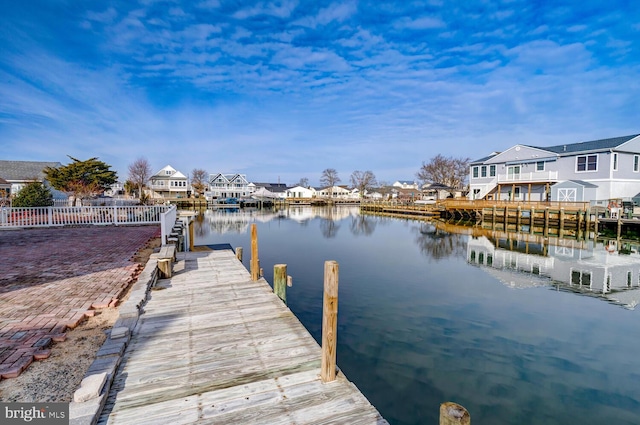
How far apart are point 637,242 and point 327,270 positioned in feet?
92.8

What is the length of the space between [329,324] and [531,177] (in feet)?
127

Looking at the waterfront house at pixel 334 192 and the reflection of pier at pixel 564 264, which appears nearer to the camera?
the reflection of pier at pixel 564 264

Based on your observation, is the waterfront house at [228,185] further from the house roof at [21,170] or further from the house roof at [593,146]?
the house roof at [593,146]

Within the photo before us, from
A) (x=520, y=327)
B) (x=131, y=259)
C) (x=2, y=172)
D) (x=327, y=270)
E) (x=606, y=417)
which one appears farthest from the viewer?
(x=2, y=172)

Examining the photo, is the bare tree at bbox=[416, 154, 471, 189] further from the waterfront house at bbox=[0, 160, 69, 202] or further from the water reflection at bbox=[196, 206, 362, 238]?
the waterfront house at bbox=[0, 160, 69, 202]

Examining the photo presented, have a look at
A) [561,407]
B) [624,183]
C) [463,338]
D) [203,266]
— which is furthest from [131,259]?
[624,183]

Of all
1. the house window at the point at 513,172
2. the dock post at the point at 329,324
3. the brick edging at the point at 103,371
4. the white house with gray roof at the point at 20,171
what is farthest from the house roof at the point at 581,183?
the white house with gray roof at the point at 20,171

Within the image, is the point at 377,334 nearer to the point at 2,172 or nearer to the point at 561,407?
the point at 561,407

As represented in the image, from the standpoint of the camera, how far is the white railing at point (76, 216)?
16.5 m

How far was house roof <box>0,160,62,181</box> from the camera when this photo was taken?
37.1 metres

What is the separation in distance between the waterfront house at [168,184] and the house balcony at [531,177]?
60.2m

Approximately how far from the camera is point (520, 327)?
8.31 metres

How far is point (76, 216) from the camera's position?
1748 cm

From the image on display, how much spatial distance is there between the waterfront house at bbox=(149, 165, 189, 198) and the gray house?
190ft
